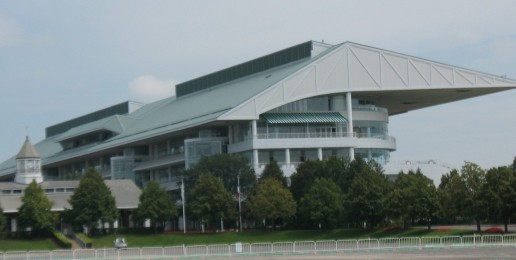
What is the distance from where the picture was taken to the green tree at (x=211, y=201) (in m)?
86.8

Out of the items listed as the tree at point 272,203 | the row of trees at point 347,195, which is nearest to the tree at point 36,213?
the row of trees at point 347,195

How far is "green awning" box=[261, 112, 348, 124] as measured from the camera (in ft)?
340

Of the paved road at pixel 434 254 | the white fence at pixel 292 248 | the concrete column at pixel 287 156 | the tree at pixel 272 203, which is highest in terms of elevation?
the concrete column at pixel 287 156

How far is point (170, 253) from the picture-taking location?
58188 mm

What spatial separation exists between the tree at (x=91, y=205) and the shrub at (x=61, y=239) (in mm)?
2021

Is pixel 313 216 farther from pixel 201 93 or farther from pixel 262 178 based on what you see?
pixel 201 93

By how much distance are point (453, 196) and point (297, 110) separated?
36512 mm

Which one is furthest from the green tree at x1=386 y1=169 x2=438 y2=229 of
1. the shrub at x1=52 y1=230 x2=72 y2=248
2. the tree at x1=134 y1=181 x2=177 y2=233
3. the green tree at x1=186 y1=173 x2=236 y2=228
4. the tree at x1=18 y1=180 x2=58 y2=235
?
the tree at x1=18 y1=180 x2=58 y2=235

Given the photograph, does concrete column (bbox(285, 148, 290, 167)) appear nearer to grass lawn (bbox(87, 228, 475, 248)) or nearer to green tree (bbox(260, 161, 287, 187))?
green tree (bbox(260, 161, 287, 187))

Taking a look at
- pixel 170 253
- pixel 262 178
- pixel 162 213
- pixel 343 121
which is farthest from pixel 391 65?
pixel 170 253

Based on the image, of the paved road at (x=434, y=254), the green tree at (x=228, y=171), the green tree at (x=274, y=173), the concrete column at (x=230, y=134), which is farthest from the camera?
the concrete column at (x=230, y=134)

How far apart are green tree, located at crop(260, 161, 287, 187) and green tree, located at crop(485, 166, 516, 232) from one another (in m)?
27.1

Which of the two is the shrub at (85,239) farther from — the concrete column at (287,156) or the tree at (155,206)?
the concrete column at (287,156)

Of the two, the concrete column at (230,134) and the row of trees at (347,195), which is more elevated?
the concrete column at (230,134)
